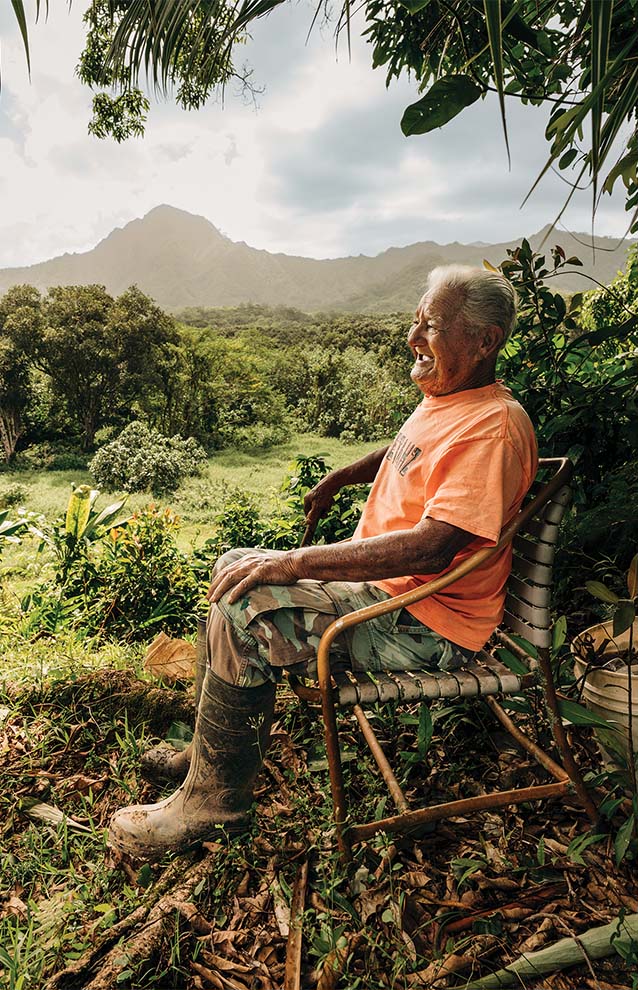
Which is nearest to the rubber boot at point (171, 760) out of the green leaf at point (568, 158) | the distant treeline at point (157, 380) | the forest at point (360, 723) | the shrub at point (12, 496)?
the forest at point (360, 723)

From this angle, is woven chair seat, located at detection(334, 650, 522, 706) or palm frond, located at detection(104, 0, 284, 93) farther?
palm frond, located at detection(104, 0, 284, 93)

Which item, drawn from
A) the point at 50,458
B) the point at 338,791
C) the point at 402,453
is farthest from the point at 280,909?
the point at 50,458

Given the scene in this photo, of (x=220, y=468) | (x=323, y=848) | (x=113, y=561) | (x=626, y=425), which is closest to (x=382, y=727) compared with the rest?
(x=323, y=848)

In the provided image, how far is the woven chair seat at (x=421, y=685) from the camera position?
115 centimetres

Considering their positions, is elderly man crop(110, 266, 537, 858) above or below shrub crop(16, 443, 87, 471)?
above

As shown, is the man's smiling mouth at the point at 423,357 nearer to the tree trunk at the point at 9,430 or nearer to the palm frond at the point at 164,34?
the palm frond at the point at 164,34

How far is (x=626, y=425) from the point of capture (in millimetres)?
1601

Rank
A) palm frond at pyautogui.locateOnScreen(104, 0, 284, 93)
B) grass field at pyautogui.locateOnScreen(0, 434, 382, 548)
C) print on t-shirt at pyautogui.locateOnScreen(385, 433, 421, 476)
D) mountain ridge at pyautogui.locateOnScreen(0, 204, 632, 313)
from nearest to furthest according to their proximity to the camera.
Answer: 1. print on t-shirt at pyautogui.locateOnScreen(385, 433, 421, 476)
2. palm frond at pyautogui.locateOnScreen(104, 0, 284, 93)
3. grass field at pyautogui.locateOnScreen(0, 434, 382, 548)
4. mountain ridge at pyautogui.locateOnScreen(0, 204, 632, 313)

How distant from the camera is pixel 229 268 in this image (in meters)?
12.9

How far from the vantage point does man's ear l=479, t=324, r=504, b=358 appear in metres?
1.24

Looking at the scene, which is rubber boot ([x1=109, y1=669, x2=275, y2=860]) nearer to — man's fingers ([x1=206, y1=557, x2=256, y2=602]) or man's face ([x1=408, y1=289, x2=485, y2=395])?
man's fingers ([x1=206, y1=557, x2=256, y2=602])

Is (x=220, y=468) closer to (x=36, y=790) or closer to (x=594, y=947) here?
(x=36, y=790)

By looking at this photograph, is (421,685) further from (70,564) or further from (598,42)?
(70,564)

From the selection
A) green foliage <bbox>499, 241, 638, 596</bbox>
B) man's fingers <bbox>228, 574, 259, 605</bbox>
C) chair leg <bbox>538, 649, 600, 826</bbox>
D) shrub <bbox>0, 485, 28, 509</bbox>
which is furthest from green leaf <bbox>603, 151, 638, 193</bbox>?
shrub <bbox>0, 485, 28, 509</bbox>
